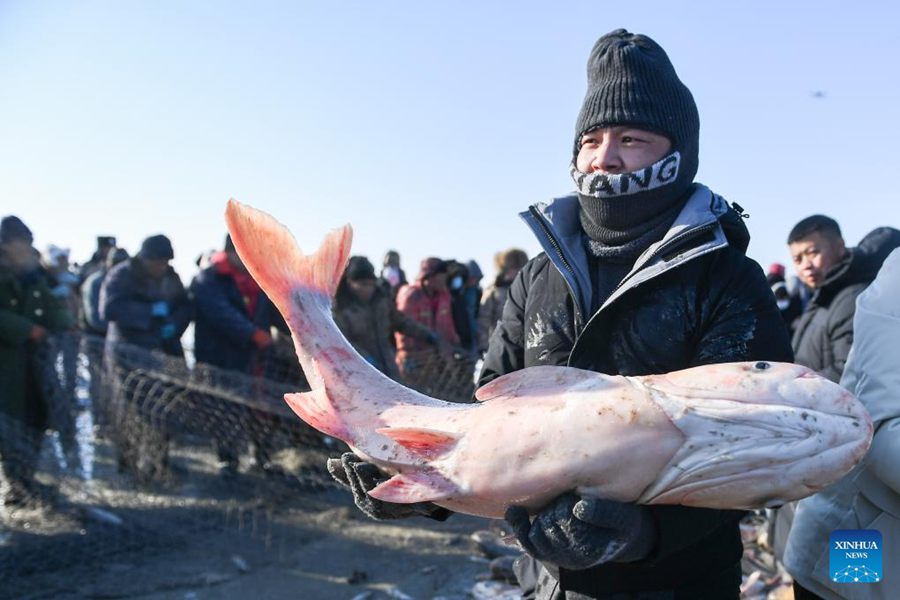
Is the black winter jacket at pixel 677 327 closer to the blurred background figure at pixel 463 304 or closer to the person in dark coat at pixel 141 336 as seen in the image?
the person in dark coat at pixel 141 336

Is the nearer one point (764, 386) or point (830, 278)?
point (764, 386)

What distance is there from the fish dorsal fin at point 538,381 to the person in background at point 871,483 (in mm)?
777

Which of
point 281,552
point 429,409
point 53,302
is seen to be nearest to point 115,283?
point 53,302

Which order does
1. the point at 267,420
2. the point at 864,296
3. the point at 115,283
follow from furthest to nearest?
the point at 115,283 < the point at 267,420 < the point at 864,296

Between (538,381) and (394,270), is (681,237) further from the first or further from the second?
(394,270)

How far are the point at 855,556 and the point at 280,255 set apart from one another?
1802 mm

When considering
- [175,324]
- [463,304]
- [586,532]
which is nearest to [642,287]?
[586,532]

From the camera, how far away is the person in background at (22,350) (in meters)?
5.73

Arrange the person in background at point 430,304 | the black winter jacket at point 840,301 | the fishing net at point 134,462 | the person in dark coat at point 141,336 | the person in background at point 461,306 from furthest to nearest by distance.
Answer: the person in background at point 461,306 < the person in background at point 430,304 < the person in dark coat at point 141,336 < the fishing net at point 134,462 < the black winter jacket at point 840,301

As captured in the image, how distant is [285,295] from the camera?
2.35 m

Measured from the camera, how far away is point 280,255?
7.68 ft

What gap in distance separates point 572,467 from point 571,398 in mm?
164

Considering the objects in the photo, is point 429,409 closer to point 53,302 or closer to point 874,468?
point 874,468

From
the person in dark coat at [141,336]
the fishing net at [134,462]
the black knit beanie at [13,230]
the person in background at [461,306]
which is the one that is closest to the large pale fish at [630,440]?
the fishing net at [134,462]
